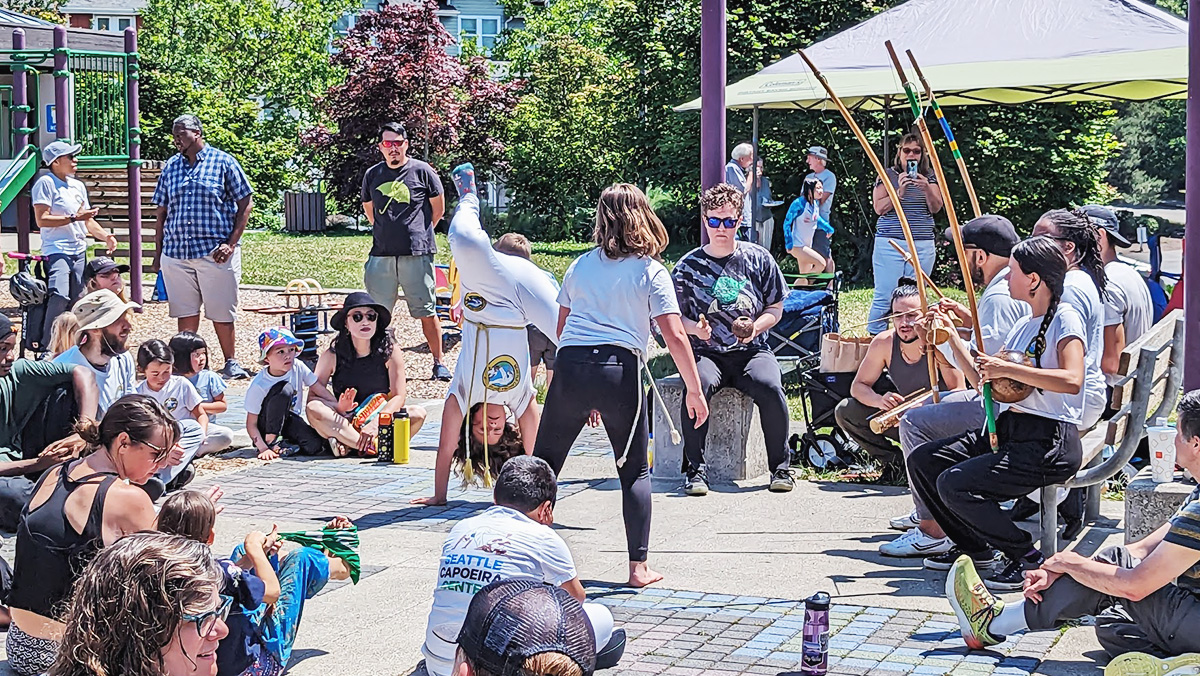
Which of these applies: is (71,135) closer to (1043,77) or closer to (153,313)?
(153,313)

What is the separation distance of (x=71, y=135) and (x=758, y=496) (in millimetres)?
12443

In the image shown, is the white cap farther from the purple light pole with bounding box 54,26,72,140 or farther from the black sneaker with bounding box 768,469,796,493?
the black sneaker with bounding box 768,469,796,493

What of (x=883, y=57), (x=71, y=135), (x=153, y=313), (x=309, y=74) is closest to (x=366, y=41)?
(x=309, y=74)

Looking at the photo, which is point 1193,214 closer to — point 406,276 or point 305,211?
point 406,276

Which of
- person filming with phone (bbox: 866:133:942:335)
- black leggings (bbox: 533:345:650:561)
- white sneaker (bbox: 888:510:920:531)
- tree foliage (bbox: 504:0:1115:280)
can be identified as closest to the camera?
black leggings (bbox: 533:345:650:561)

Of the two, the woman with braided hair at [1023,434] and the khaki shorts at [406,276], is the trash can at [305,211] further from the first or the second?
the woman with braided hair at [1023,434]

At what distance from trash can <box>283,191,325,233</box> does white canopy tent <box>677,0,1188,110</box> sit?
65.4 feet

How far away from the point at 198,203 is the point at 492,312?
4.82 meters

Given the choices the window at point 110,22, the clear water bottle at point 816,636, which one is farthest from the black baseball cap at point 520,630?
the window at point 110,22

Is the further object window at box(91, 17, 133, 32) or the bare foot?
window at box(91, 17, 133, 32)

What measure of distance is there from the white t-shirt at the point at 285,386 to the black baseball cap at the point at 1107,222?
5035 mm

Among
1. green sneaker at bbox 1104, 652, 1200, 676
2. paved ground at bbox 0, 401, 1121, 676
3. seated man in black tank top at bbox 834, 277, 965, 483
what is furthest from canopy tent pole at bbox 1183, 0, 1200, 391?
green sneaker at bbox 1104, 652, 1200, 676

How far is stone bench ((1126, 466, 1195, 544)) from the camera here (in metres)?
5.84

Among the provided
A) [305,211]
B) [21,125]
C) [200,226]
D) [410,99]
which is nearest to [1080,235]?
[200,226]
